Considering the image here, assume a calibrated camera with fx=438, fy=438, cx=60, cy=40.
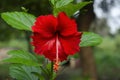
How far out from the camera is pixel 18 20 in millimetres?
2127

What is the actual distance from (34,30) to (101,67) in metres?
17.7

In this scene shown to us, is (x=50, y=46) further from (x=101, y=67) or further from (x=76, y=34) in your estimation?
(x=101, y=67)

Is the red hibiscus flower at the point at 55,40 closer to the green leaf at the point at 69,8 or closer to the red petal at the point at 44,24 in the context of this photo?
the red petal at the point at 44,24

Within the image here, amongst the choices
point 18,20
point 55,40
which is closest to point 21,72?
point 18,20

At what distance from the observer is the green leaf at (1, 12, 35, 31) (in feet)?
6.86

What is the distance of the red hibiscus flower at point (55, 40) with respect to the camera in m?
1.93

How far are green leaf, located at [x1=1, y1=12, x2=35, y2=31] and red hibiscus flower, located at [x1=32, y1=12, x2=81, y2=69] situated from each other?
176mm

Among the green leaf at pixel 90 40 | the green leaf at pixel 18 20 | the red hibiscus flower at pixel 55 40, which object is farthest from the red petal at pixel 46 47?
the green leaf at pixel 90 40

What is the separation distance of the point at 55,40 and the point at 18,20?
0.26m

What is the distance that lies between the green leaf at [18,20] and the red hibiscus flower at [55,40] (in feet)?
0.58

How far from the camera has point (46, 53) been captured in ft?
6.33

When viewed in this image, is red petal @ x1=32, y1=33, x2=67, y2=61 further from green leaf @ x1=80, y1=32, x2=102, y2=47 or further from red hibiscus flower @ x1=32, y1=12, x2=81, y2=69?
green leaf @ x1=80, y1=32, x2=102, y2=47

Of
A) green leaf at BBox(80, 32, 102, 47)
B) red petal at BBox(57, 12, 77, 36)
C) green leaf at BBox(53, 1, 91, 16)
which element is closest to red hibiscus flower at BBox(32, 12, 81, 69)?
red petal at BBox(57, 12, 77, 36)

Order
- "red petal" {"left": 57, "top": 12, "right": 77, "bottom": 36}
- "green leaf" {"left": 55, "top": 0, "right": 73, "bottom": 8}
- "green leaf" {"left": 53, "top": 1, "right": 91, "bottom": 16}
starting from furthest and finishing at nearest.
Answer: "green leaf" {"left": 55, "top": 0, "right": 73, "bottom": 8} → "green leaf" {"left": 53, "top": 1, "right": 91, "bottom": 16} → "red petal" {"left": 57, "top": 12, "right": 77, "bottom": 36}
